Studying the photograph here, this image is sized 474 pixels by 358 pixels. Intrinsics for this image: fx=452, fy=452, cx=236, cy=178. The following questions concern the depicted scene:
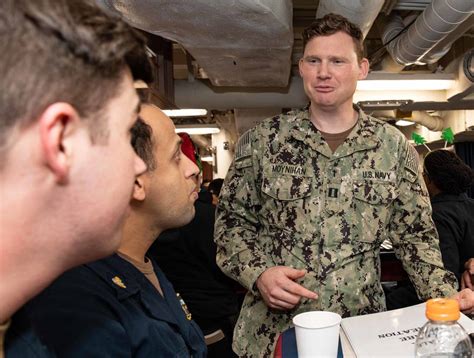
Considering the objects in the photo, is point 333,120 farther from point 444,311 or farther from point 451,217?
point 451,217

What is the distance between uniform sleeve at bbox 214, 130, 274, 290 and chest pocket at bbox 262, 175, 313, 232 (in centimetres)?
7

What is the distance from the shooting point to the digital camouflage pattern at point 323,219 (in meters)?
1.58

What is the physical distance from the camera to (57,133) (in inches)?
20.3

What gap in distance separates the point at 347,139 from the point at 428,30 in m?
1.71

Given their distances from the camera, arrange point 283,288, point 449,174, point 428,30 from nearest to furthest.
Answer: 1. point 283,288
2. point 449,174
3. point 428,30

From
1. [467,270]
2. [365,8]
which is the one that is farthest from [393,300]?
[365,8]

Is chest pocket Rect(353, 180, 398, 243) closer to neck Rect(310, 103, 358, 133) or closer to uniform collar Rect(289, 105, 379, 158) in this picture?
uniform collar Rect(289, 105, 379, 158)

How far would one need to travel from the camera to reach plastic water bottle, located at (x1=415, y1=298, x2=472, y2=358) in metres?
0.83

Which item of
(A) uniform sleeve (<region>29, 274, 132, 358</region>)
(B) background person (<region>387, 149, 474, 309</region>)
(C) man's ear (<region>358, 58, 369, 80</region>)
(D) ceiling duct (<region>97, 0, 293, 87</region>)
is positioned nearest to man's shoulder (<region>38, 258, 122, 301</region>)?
(A) uniform sleeve (<region>29, 274, 132, 358</region>)

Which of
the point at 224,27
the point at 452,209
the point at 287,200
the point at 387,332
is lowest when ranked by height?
the point at 387,332

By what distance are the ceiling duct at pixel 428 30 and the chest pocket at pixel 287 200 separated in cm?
152

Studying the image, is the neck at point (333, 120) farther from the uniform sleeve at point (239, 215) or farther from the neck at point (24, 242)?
the neck at point (24, 242)

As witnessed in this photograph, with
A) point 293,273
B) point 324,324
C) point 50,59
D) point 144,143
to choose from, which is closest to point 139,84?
point 50,59

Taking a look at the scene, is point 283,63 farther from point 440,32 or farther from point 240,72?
point 440,32
